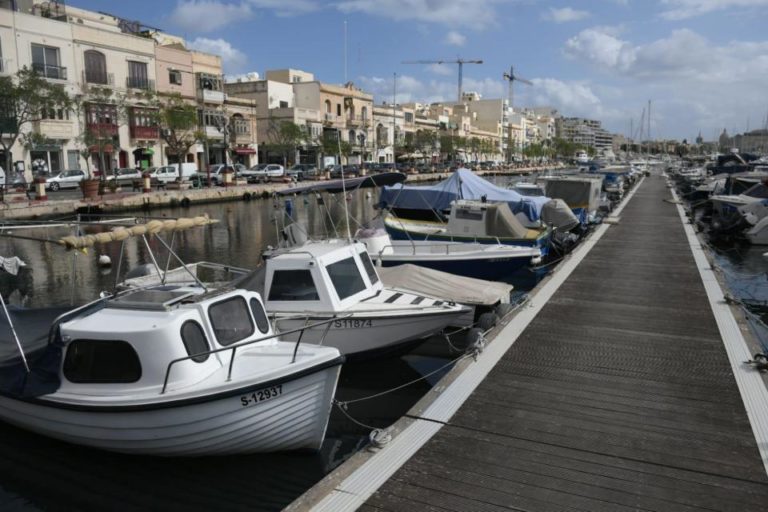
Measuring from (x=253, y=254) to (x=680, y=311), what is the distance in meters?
18.3

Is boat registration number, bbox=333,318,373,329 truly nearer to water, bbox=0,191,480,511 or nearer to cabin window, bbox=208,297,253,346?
water, bbox=0,191,480,511

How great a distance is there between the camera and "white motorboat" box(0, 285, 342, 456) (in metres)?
7.99

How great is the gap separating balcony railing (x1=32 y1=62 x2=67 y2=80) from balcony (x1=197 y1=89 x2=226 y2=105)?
15841mm

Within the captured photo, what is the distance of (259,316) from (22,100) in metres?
39.9

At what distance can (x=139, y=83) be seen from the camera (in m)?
57.4

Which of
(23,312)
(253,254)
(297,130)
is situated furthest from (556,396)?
(297,130)

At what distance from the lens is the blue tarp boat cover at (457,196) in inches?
1001

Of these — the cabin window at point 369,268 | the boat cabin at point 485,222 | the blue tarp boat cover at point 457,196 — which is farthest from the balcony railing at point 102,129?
the cabin window at point 369,268

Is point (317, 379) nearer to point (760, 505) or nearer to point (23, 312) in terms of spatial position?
point (760, 505)

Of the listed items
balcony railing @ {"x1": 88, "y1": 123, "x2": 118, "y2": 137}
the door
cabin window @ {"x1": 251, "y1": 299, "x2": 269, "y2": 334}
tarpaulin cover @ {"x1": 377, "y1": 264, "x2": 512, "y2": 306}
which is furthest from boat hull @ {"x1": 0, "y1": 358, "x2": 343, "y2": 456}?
the door

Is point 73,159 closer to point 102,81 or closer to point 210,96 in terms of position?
point 102,81

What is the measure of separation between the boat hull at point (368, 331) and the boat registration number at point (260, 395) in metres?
3.27

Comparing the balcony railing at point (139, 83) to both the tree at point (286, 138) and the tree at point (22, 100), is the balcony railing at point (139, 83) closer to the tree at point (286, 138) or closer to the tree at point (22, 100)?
the tree at point (22, 100)

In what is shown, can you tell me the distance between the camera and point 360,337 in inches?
456
